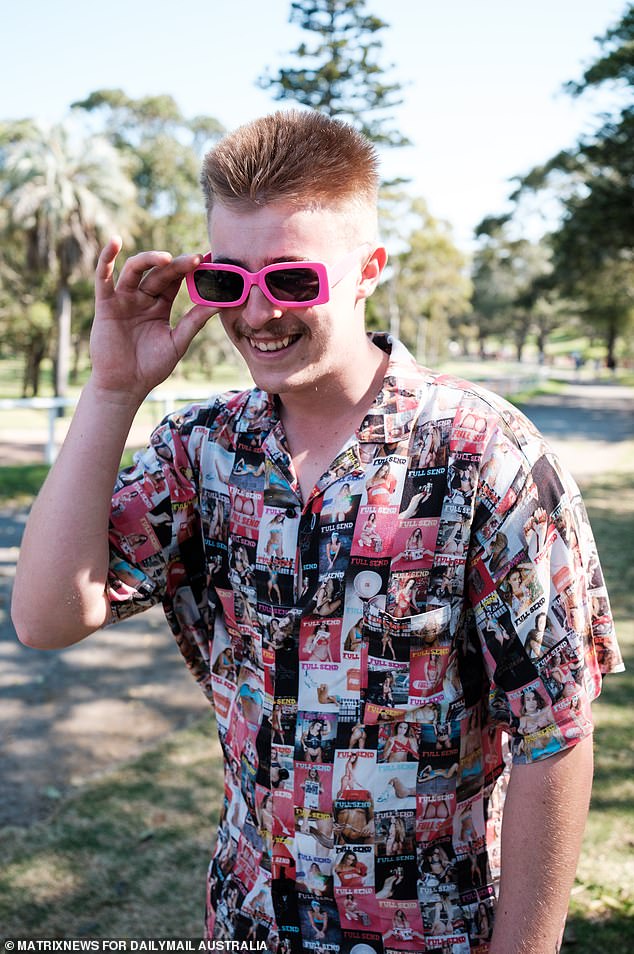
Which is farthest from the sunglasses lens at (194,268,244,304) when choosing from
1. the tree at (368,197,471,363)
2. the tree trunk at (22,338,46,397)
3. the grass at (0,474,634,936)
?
the tree trunk at (22,338,46,397)

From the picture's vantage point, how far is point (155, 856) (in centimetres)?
372

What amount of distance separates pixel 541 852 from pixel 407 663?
0.42m

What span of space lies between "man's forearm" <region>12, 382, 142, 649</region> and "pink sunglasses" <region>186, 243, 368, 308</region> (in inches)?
13.2

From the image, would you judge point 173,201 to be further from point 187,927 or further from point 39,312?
point 187,927

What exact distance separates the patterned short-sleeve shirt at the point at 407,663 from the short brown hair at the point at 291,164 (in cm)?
44

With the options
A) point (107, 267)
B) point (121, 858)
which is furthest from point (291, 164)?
point (121, 858)

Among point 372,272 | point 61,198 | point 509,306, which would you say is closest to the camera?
point 372,272

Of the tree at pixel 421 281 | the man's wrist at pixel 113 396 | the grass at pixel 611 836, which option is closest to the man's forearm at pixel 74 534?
the man's wrist at pixel 113 396

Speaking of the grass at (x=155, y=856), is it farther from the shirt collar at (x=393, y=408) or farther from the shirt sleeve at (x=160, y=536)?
the shirt collar at (x=393, y=408)

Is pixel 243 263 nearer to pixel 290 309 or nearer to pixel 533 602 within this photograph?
pixel 290 309

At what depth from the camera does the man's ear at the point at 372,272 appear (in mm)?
1865

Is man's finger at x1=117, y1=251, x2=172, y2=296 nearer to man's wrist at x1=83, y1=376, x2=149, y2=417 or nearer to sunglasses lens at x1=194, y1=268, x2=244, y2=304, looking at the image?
sunglasses lens at x1=194, y1=268, x2=244, y2=304

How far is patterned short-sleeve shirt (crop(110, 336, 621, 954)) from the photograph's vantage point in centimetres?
160

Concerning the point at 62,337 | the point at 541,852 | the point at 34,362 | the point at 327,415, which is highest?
the point at 62,337
